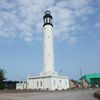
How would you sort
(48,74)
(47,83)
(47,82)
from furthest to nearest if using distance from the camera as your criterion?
(48,74), (47,83), (47,82)

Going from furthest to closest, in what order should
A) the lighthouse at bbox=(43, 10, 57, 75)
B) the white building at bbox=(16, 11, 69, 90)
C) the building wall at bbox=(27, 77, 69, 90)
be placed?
the lighthouse at bbox=(43, 10, 57, 75)
the white building at bbox=(16, 11, 69, 90)
the building wall at bbox=(27, 77, 69, 90)

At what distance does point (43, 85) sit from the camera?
7256 cm

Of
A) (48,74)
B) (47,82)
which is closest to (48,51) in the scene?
(48,74)

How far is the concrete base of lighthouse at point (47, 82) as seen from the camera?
70.8 meters

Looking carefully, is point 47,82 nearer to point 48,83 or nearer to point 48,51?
point 48,83

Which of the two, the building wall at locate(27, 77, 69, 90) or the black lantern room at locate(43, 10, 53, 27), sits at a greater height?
the black lantern room at locate(43, 10, 53, 27)

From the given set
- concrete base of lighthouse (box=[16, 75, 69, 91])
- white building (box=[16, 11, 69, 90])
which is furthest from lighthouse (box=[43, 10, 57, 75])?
concrete base of lighthouse (box=[16, 75, 69, 91])

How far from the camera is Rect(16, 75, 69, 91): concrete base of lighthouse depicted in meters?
70.8

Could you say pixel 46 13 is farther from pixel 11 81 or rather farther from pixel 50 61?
pixel 11 81

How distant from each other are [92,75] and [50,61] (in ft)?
206

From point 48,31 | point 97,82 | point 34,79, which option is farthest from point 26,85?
point 97,82

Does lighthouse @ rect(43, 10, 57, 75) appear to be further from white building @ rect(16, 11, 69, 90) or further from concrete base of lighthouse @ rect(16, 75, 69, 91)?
concrete base of lighthouse @ rect(16, 75, 69, 91)

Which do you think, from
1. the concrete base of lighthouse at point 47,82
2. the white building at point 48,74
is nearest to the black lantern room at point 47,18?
the white building at point 48,74

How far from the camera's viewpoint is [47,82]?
7119 centimetres
